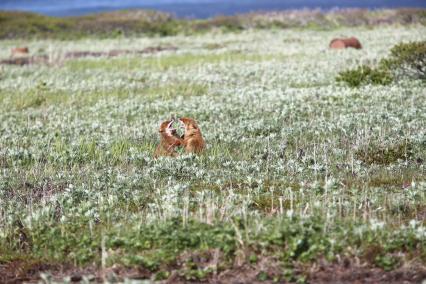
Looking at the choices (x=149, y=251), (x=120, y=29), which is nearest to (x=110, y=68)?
(x=149, y=251)

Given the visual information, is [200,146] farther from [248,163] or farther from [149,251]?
[149,251]

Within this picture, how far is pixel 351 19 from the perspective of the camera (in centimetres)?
6644

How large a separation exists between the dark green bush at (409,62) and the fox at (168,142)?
11964mm

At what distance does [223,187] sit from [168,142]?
2.41 m

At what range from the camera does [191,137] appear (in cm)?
1260

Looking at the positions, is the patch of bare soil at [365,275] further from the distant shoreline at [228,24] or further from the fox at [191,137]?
the distant shoreline at [228,24]

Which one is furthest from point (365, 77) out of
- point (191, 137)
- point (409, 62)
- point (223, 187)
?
point (223, 187)

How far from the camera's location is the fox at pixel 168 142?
1252 cm

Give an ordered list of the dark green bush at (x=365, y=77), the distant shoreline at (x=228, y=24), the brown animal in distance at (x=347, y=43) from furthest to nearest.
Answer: the distant shoreline at (x=228, y=24)
the brown animal in distance at (x=347, y=43)
the dark green bush at (x=365, y=77)

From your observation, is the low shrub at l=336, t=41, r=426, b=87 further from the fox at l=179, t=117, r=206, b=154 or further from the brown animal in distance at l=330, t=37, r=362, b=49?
the brown animal in distance at l=330, t=37, r=362, b=49

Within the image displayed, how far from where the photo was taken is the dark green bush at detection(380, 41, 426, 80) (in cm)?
2238

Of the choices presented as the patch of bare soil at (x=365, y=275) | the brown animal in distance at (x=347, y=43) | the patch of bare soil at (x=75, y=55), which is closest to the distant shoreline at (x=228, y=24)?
the patch of bare soil at (x=75, y=55)

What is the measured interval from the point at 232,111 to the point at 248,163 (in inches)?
229

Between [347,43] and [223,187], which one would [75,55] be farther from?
[223,187]
